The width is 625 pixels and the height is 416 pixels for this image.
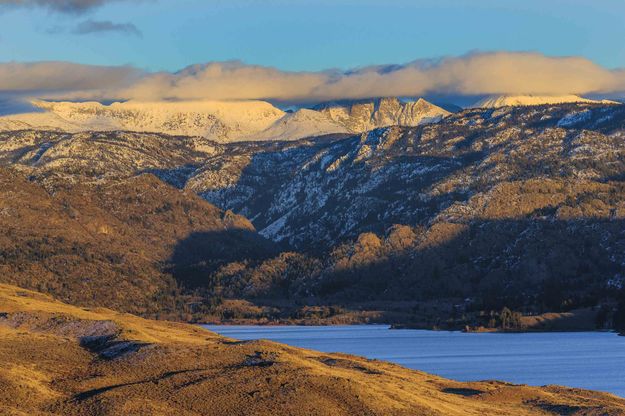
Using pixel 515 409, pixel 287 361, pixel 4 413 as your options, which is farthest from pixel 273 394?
pixel 515 409

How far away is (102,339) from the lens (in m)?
178

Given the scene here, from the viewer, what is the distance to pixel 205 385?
142000 millimetres

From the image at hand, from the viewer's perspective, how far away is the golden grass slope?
135 meters

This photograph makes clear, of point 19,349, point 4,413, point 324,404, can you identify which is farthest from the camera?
point 19,349

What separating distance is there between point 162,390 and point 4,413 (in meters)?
22.3

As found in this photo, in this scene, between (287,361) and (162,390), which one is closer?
(162,390)

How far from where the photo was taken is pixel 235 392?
13988 cm

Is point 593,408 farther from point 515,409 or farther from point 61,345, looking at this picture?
point 61,345

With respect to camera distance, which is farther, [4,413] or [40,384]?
[40,384]

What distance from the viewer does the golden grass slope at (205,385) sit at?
135m

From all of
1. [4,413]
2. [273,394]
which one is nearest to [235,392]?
[273,394]

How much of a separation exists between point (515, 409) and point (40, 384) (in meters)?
61.5

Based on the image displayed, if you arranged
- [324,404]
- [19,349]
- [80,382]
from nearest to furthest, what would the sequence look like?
[324,404]
[80,382]
[19,349]

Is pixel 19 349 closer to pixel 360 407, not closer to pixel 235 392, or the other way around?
pixel 235 392
